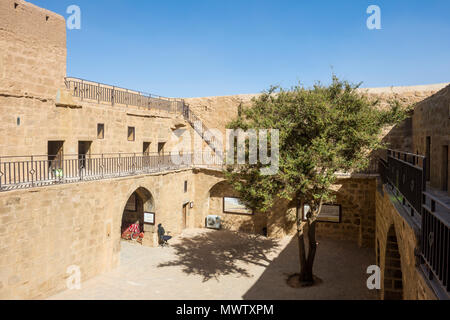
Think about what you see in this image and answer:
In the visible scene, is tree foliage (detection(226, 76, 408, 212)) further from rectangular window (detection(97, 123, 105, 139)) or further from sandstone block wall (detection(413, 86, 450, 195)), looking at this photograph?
rectangular window (detection(97, 123, 105, 139))

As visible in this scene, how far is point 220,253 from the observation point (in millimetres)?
15102

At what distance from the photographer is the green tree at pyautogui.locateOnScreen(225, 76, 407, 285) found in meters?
9.75

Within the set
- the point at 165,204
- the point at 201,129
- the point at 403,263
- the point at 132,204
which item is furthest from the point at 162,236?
the point at 403,263

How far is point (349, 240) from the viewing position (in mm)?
16875

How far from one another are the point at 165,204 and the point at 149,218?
1058mm

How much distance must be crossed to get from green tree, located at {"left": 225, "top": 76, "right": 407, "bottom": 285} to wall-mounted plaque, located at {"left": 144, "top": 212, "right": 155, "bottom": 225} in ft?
20.4

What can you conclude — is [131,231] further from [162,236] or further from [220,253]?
[220,253]

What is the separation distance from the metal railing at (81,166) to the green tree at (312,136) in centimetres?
586

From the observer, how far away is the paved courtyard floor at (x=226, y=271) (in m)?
10.9

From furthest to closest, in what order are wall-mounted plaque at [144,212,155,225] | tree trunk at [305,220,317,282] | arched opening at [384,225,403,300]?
wall-mounted plaque at [144,212,155,225] < tree trunk at [305,220,317,282] < arched opening at [384,225,403,300]

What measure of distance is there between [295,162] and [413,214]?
4.51 meters

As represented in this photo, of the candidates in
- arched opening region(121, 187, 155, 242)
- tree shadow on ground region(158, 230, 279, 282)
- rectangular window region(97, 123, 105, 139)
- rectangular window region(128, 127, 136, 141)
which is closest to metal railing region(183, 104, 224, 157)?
rectangular window region(128, 127, 136, 141)

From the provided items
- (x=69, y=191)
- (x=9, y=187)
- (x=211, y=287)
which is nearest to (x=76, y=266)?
(x=69, y=191)

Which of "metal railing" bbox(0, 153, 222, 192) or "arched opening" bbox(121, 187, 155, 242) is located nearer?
"metal railing" bbox(0, 153, 222, 192)
